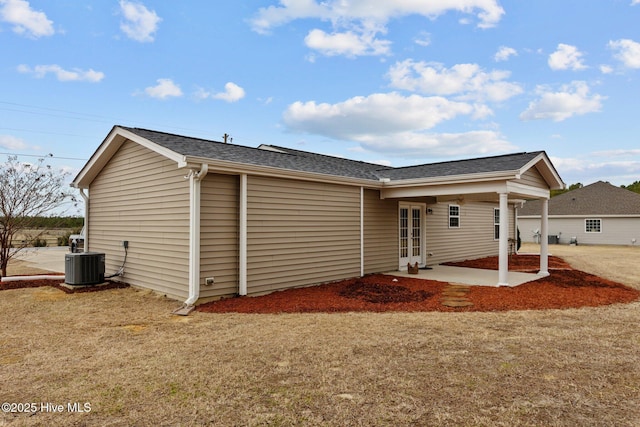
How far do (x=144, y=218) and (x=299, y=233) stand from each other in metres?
3.32

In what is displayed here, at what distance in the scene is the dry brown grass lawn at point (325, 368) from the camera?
9.09 ft

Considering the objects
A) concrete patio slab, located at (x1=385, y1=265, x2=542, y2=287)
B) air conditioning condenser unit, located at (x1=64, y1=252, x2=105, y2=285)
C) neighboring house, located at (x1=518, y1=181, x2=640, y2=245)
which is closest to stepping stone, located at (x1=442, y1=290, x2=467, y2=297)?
concrete patio slab, located at (x1=385, y1=265, x2=542, y2=287)

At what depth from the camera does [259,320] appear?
5.47 m

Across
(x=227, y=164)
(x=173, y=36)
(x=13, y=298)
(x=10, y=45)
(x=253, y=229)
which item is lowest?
(x=13, y=298)

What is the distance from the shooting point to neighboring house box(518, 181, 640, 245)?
76.3ft

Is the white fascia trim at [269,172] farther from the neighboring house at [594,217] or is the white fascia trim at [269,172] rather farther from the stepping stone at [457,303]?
the neighboring house at [594,217]

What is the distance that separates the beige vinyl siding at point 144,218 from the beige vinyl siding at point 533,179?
7499 mm

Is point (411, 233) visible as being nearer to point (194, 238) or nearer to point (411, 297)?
point (411, 297)

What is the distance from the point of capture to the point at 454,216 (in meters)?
13.5

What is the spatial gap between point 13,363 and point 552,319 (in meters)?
7.00

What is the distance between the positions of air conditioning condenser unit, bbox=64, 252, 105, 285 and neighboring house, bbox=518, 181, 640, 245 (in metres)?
27.3

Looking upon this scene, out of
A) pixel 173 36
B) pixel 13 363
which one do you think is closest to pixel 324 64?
pixel 173 36

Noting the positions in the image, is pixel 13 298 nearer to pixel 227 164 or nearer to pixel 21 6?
pixel 227 164

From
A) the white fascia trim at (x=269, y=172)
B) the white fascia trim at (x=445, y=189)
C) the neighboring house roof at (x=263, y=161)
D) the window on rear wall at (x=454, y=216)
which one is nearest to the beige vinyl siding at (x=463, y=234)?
the window on rear wall at (x=454, y=216)
